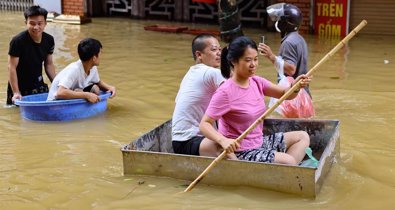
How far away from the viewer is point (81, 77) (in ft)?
22.7

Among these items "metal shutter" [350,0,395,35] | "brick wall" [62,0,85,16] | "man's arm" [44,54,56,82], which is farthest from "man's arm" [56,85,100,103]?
"brick wall" [62,0,85,16]

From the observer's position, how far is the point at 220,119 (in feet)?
15.8

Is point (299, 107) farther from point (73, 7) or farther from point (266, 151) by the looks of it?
point (73, 7)

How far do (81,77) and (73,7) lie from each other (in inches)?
426

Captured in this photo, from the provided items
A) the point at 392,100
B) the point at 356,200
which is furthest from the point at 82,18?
the point at 356,200

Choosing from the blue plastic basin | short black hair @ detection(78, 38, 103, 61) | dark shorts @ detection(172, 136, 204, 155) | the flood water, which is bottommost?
the flood water

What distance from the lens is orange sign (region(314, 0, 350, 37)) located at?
13195 millimetres

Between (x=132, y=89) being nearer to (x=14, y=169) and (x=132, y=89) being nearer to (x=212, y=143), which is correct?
(x=14, y=169)

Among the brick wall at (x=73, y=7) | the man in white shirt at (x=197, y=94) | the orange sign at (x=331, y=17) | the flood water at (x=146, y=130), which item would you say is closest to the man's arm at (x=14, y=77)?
the flood water at (x=146, y=130)

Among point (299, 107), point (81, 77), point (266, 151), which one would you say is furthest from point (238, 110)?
point (81, 77)

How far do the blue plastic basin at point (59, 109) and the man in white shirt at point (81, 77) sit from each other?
0.28 feet

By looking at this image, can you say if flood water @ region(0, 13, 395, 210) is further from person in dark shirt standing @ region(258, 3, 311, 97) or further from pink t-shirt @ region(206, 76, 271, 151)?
person in dark shirt standing @ region(258, 3, 311, 97)

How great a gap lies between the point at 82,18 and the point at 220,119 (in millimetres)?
12039

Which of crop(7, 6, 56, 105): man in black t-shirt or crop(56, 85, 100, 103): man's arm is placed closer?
crop(56, 85, 100, 103): man's arm
